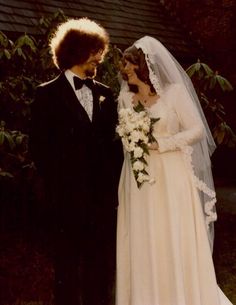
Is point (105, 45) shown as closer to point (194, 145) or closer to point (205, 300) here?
point (194, 145)

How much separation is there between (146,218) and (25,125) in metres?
3.23

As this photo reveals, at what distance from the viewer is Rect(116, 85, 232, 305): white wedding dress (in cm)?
465

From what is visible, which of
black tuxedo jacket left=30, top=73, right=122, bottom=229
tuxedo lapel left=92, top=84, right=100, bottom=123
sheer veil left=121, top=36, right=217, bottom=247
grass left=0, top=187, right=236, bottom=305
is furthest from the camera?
grass left=0, top=187, right=236, bottom=305

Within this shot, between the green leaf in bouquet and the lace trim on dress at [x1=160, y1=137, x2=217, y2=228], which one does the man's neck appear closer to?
the green leaf in bouquet

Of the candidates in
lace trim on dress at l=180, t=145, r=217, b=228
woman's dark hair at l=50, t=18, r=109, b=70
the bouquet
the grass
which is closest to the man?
woman's dark hair at l=50, t=18, r=109, b=70

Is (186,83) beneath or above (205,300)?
above

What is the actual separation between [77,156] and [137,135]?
49 cm

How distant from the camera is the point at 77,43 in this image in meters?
4.40

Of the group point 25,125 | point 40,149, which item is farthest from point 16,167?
point 40,149

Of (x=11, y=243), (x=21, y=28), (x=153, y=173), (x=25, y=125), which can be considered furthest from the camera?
(x=21, y=28)

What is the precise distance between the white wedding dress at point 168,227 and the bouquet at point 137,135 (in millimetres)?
125

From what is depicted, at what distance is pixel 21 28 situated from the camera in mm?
10055

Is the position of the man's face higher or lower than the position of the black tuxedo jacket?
higher

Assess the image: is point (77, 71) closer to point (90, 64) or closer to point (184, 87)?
point (90, 64)
